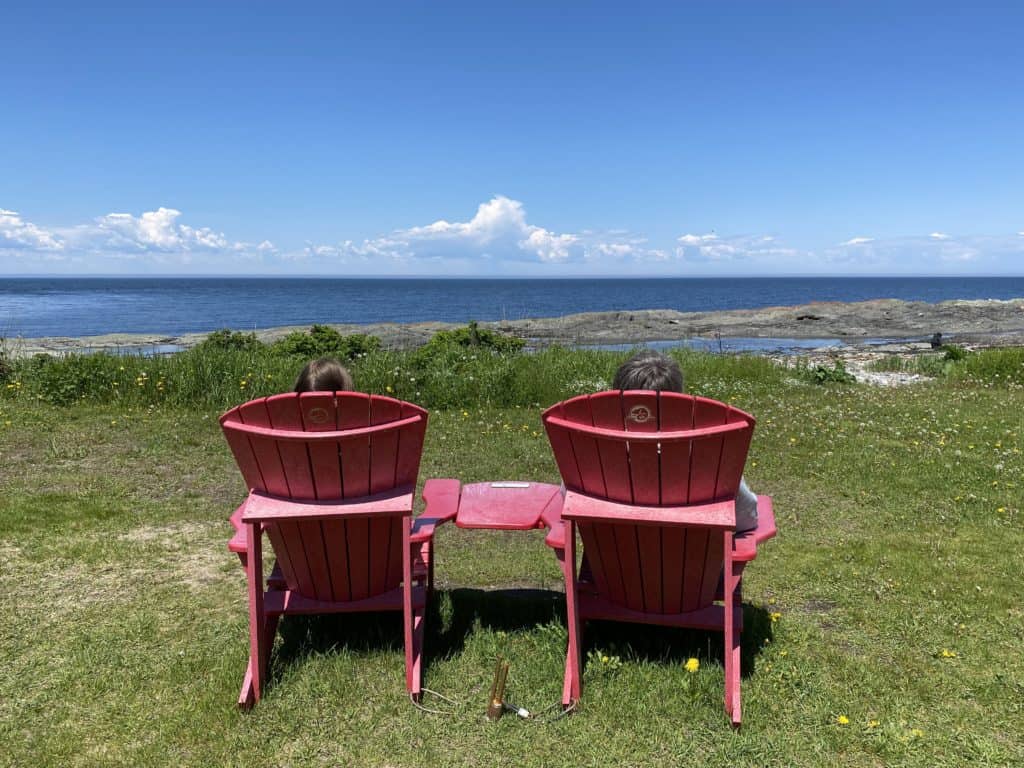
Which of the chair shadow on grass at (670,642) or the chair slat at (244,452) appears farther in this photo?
the chair shadow on grass at (670,642)

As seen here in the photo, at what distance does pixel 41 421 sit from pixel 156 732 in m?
7.96

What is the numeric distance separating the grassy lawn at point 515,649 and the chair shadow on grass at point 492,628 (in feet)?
0.06

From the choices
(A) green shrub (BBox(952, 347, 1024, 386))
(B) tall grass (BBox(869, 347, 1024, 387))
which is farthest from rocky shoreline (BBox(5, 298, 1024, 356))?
(A) green shrub (BBox(952, 347, 1024, 386))

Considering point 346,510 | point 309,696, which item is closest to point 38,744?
point 309,696

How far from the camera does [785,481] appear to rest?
25.2 ft

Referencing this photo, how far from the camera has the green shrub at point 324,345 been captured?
580 inches

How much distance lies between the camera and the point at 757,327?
45.8 metres

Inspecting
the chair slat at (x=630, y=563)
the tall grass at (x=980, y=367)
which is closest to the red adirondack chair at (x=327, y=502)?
the chair slat at (x=630, y=563)

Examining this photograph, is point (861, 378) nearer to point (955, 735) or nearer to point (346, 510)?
point (955, 735)

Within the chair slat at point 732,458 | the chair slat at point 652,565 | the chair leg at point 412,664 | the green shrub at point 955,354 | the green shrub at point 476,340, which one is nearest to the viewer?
the chair slat at point 732,458

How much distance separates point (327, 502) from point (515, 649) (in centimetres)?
136

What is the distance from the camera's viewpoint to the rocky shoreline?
1475 inches

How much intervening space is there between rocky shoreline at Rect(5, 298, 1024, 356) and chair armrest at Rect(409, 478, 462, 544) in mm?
30524

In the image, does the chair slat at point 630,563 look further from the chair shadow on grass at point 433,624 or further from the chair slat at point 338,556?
the chair slat at point 338,556
